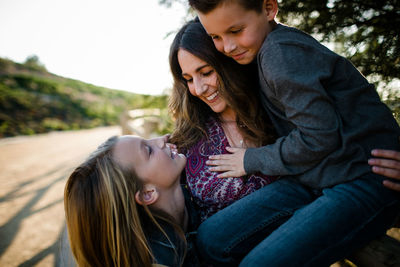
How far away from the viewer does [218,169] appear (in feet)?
5.64

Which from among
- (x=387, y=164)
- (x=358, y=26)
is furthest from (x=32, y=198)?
(x=358, y=26)

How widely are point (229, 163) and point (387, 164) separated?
2.95ft

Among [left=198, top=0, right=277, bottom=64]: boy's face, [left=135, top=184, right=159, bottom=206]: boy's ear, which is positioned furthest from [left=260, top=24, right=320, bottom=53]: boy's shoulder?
[left=135, top=184, right=159, bottom=206]: boy's ear

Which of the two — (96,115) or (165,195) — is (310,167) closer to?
(165,195)

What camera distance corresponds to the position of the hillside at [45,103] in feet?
30.4

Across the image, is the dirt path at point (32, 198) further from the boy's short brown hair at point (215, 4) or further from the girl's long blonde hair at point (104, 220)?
the boy's short brown hair at point (215, 4)

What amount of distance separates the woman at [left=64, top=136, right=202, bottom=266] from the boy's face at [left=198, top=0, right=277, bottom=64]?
2.86 feet

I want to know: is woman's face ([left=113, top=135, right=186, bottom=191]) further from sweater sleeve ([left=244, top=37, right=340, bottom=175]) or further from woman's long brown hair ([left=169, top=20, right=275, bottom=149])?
sweater sleeve ([left=244, top=37, right=340, bottom=175])

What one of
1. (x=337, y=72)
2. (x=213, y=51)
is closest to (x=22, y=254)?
(x=213, y=51)

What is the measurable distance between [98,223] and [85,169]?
1.12 ft

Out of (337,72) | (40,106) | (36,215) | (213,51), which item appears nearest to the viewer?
(337,72)

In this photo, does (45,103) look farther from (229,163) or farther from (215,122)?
(229,163)

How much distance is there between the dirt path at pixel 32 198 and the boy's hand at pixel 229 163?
2141mm

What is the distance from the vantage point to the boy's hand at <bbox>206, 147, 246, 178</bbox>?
1.67 metres
